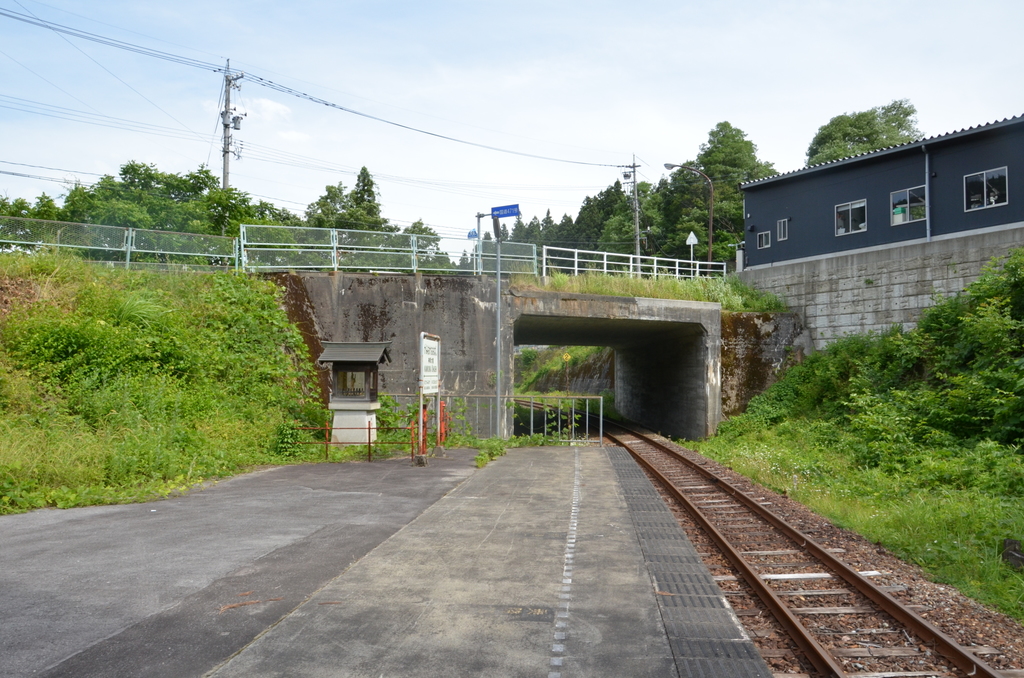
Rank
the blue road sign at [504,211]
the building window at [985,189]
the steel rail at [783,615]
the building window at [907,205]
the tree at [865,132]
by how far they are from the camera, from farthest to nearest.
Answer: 1. the tree at [865,132]
2. the building window at [907,205]
3. the building window at [985,189]
4. the blue road sign at [504,211]
5. the steel rail at [783,615]

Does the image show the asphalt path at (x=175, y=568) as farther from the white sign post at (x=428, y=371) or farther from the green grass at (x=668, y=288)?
the green grass at (x=668, y=288)

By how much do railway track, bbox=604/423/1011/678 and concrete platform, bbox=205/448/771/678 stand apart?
37 centimetres

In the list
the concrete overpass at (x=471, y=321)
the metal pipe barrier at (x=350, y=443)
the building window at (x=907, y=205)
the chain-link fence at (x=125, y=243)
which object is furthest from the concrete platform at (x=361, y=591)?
the building window at (x=907, y=205)

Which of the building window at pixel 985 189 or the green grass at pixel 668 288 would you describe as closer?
the building window at pixel 985 189

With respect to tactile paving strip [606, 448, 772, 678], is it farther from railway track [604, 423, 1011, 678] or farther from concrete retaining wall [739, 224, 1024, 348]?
concrete retaining wall [739, 224, 1024, 348]

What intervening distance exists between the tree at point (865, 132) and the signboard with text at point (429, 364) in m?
40.4

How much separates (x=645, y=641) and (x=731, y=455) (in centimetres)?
1359

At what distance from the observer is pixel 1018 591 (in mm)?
6508

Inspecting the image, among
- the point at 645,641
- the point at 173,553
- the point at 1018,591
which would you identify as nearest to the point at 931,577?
the point at 1018,591

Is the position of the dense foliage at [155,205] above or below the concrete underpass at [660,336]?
above

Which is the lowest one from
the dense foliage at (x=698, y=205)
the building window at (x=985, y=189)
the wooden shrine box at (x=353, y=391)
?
the wooden shrine box at (x=353, y=391)

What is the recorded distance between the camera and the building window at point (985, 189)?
2073 cm

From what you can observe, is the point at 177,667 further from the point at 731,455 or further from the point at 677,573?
the point at 731,455

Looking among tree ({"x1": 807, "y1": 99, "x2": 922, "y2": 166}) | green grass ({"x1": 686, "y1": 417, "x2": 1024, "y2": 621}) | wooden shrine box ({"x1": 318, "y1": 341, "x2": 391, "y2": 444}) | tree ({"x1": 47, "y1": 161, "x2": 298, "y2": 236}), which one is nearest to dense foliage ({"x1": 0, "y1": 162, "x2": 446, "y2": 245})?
tree ({"x1": 47, "y1": 161, "x2": 298, "y2": 236})
